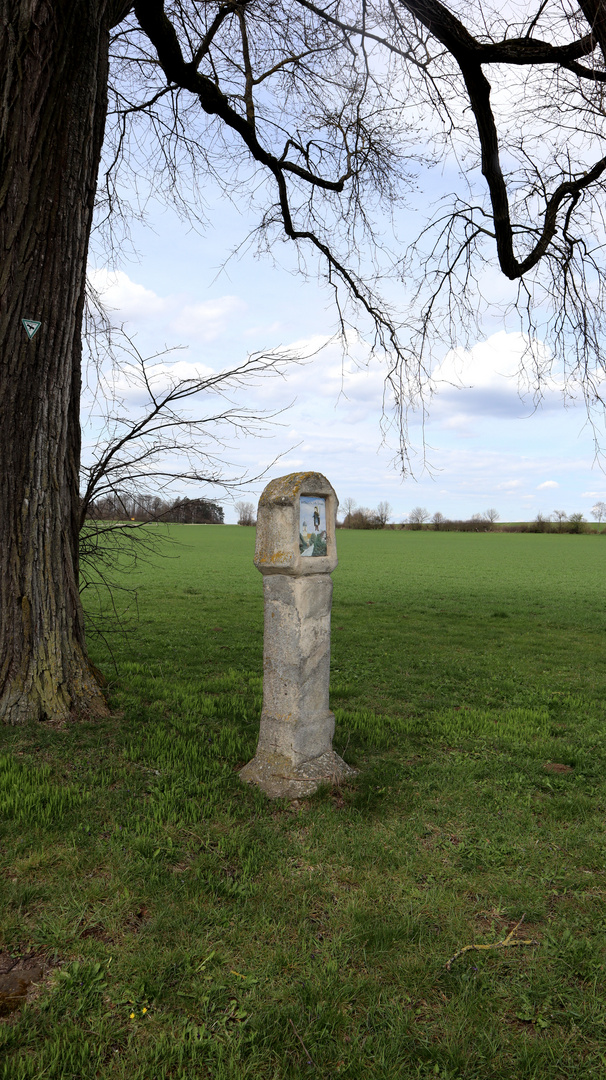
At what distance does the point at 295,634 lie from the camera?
15.1ft

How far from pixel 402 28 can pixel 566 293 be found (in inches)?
163

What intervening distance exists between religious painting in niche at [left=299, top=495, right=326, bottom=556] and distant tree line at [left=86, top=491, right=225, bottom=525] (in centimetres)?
186

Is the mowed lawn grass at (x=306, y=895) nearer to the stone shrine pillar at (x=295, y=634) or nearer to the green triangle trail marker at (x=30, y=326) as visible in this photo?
the stone shrine pillar at (x=295, y=634)

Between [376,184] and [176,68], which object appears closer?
[176,68]

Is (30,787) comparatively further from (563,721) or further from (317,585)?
(563,721)

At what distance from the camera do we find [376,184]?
8.63m

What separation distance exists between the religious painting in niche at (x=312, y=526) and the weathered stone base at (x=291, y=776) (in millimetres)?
1547

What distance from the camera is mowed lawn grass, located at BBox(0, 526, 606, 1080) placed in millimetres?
2566

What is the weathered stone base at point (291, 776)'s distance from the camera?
4609 millimetres

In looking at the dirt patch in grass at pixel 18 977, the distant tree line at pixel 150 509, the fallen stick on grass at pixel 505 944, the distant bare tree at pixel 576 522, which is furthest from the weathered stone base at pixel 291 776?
the distant bare tree at pixel 576 522

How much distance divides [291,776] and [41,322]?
405cm

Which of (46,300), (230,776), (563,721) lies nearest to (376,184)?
(46,300)

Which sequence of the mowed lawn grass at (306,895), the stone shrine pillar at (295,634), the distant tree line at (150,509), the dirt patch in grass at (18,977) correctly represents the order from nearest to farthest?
the mowed lawn grass at (306,895), the dirt patch in grass at (18,977), the stone shrine pillar at (295,634), the distant tree line at (150,509)

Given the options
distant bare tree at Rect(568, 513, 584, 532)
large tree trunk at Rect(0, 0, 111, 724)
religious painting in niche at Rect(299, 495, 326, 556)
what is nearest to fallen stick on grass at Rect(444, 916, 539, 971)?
religious painting in niche at Rect(299, 495, 326, 556)
